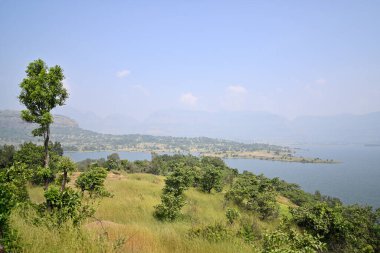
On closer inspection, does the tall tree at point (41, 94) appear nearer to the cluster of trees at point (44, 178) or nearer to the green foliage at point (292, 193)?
the cluster of trees at point (44, 178)

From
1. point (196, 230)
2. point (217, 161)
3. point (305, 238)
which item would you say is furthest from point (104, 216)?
point (217, 161)

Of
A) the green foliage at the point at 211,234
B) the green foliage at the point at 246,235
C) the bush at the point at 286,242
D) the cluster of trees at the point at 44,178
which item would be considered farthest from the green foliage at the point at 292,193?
the bush at the point at 286,242

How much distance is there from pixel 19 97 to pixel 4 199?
9.50 metres

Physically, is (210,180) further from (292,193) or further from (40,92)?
A: (292,193)

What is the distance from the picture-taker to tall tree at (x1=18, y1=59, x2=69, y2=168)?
1226 centimetres

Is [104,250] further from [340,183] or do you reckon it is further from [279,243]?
[340,183]

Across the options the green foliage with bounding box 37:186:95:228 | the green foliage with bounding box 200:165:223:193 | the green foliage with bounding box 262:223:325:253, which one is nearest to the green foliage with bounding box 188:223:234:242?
the green foliage with bounding box 262:223:325:253

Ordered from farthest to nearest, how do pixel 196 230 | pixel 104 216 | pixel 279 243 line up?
pixel 104 216 < pixel 196 230 < pixel 279 243

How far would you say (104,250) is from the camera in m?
4.85

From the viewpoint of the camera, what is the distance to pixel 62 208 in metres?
7.24

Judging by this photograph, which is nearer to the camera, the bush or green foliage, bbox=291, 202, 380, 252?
the bush

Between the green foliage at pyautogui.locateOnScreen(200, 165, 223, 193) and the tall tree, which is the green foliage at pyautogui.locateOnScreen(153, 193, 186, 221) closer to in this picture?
the tall tree

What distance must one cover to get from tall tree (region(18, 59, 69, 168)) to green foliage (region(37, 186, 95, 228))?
17.2 feet

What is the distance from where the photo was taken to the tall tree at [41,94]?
12.3 metres
